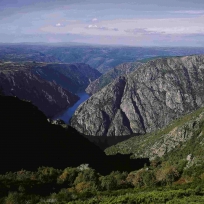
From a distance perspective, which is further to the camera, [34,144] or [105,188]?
[34,144]

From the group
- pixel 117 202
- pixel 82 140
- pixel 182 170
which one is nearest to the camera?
pixel 117 202

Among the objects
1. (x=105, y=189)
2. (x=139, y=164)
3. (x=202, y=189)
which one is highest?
(x=202, y=189)

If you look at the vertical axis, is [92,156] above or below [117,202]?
below

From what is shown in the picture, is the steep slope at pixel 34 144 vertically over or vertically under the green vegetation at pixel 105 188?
under

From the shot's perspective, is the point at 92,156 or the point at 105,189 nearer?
the point at 105,189

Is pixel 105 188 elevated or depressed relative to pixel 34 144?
elevated

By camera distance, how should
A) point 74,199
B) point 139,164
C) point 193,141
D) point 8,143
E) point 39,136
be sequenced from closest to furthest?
point 74,199, point 8,143, point 39,136, point 139,164, point 193,141

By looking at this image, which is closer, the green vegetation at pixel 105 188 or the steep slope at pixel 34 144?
the green vegetation at pixel 105 188

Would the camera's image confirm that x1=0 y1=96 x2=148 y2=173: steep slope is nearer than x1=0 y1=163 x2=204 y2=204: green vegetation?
No

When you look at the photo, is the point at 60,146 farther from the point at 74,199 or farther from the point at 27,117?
the point at 74,199

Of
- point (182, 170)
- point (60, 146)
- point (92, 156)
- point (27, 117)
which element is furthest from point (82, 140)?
point (182, 170)

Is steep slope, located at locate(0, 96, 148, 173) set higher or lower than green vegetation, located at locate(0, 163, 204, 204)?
lower
